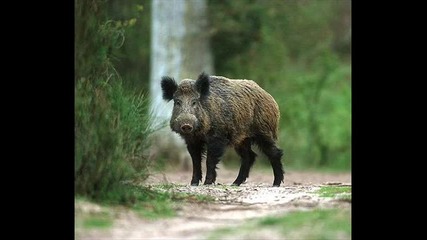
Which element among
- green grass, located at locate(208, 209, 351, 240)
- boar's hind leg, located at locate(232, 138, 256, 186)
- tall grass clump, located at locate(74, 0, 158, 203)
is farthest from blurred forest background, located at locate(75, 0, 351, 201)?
green grass, located at locate(208, 209, 351, 240)

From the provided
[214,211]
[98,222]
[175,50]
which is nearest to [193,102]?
[214,211]

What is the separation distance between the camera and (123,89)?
8.65 metres

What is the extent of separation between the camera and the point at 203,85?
9750 millimetres

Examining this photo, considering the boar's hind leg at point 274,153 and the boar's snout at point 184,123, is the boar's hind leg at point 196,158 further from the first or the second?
the boar's hind leg at point 274,153

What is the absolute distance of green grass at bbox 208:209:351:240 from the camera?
22.2ft

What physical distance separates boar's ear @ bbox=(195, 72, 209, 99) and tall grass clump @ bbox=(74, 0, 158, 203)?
1265mm

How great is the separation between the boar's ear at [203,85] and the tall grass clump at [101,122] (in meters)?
1.26

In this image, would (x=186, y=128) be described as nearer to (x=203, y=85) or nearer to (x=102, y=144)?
(x=203, y=85)

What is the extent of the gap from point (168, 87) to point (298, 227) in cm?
325

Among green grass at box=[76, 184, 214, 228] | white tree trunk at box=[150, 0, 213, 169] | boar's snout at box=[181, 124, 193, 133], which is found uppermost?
white tree trunk at box=[150, 0, 213, 169]

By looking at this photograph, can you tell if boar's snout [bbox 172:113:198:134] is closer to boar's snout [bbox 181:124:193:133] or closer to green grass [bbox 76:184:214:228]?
boar's snout [bbox 181:124:193:133]
